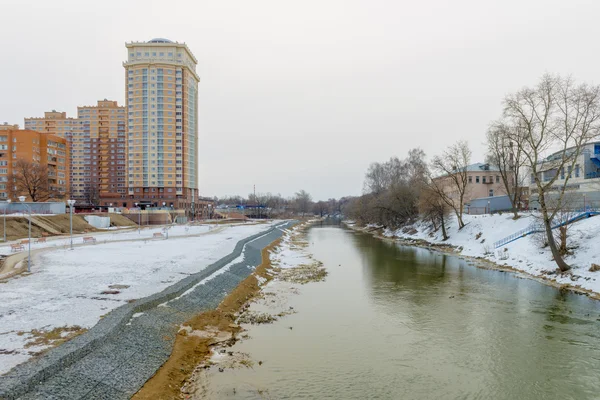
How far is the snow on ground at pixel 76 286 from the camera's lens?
1336 centimetres

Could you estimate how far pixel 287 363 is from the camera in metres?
13.5

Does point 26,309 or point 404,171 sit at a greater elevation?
point 404,171

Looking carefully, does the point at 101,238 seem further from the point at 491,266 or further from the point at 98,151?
the point at 98,151

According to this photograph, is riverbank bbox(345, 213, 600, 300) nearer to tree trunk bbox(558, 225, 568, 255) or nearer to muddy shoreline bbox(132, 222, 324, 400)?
tree trunk bbox(558, 225, 568, 255)

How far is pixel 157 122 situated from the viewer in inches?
4171

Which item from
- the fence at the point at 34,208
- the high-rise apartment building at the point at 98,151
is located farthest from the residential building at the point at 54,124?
the fence at the point at 34,208

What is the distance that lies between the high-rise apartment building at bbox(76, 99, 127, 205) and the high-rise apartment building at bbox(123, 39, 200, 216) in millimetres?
38332

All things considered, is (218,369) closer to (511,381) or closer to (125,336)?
(125,336)

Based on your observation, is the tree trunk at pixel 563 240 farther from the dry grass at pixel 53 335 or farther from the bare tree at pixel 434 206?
the dry grass at pixel 53 335

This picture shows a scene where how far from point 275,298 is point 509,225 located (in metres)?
31.1

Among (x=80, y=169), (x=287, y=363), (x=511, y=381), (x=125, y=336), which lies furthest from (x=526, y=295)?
(x=80, y=169)

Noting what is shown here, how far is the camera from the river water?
11.6m

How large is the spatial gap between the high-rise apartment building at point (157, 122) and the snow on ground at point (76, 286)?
74257 mm

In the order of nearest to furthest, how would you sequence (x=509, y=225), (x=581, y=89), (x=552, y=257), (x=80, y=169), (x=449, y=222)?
1. (x=581, y=89)
2. (x=552, y=257)
3. (x=509, y=225)
4. (x=449, y=222)
5. (x=80, y=169)
